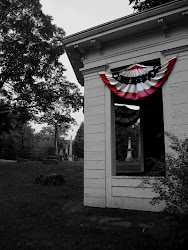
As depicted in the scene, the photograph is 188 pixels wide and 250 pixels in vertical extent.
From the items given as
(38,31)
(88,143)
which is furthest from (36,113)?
(88,143)

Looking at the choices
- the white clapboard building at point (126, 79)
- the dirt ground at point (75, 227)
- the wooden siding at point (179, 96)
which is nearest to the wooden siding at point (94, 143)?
the white clapboard building at point (126, 79)

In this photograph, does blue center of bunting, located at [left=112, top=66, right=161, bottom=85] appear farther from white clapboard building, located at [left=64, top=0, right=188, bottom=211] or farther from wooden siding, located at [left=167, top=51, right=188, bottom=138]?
wooden siding, located at [left=167, top=51, right=188, bottom=138]

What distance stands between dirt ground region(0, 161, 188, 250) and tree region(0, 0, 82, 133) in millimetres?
8906

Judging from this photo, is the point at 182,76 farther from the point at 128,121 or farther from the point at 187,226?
the point at 128,121

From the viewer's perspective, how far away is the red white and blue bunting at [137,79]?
5.89m

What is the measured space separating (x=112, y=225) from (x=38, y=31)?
1493 cm

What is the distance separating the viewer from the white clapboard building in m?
5.70

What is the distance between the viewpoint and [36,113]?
16.7 metres

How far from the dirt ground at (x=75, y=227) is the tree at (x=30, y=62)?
8.91 metres

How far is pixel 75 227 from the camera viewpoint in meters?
5.03

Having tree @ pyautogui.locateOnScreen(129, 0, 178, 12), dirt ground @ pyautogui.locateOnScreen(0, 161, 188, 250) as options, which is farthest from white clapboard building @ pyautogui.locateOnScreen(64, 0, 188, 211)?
tree @ pyautogui.locateOnScreen(129, 0, 178, 12)

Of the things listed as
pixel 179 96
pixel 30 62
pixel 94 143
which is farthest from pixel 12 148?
pixel 179 96

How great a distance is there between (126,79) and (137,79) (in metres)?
0.31

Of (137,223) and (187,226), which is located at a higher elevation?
(187,226)
